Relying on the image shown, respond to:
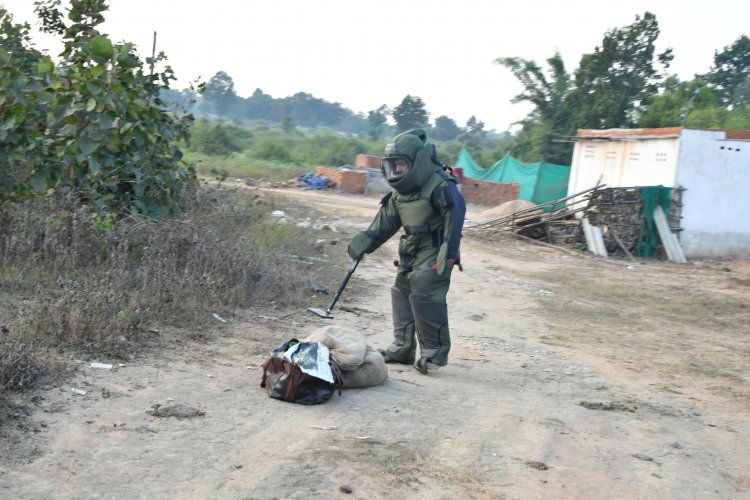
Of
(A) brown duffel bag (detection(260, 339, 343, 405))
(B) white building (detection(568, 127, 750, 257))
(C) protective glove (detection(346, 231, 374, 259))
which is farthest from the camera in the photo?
(B) white building (detection(568, 127, 750, 257))

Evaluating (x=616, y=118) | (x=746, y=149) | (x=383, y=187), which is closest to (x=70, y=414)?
(x=746, y=149)

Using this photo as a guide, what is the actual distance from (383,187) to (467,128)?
5786 cm

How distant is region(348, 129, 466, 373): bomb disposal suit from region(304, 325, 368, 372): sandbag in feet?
2.63

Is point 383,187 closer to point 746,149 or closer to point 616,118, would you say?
point 616,118

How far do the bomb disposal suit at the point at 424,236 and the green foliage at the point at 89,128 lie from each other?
287cm

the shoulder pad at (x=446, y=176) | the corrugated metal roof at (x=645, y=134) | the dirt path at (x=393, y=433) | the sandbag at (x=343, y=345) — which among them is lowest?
the dirt path at (x=393, y=433)

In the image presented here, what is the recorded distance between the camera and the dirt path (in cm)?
407

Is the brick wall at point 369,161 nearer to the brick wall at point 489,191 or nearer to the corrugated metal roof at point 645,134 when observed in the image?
the brick wall at point 489,191

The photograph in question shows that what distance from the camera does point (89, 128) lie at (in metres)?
7.80

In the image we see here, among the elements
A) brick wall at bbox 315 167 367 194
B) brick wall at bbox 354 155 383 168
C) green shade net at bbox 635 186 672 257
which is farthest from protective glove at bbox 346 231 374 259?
brick wall at bbox 354 155 383 168

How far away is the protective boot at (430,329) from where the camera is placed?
6648 mm

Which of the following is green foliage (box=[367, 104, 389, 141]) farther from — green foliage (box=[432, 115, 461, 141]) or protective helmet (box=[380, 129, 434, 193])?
protective helmet (box=[380, 129, 434, 193])

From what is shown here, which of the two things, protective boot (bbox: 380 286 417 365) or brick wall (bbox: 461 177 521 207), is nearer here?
protective boot (bbox: 380 286 417 365)

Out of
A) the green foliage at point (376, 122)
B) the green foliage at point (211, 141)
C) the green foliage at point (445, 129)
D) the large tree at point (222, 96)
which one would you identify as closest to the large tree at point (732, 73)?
the green foliage at point (211, 141)
